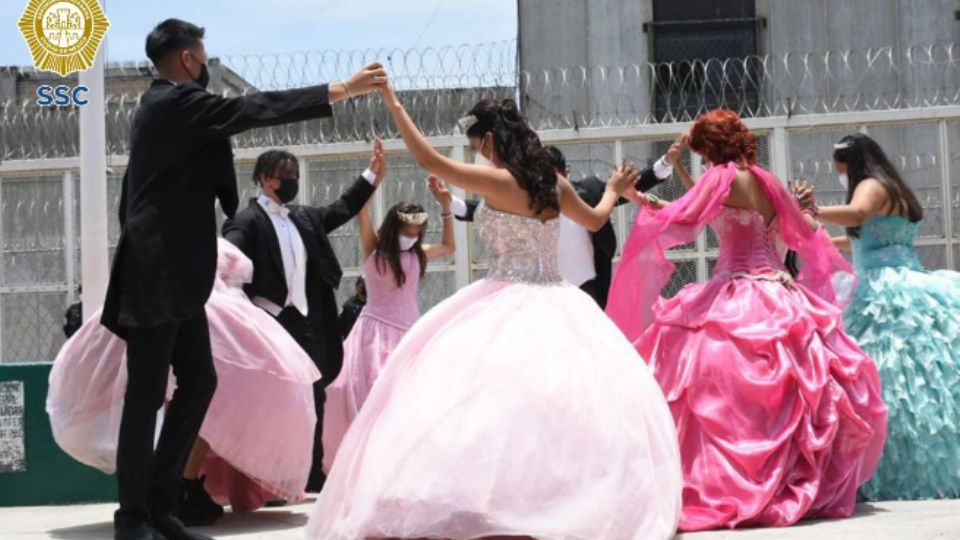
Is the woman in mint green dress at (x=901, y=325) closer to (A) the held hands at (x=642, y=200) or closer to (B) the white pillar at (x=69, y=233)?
(A) the held hands at (x=642, y=200)

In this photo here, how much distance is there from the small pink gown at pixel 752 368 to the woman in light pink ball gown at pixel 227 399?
1574 mm

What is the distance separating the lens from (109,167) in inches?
404

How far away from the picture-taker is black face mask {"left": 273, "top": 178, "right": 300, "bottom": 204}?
805 cm

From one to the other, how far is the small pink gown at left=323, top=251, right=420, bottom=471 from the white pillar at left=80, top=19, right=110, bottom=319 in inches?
64.2

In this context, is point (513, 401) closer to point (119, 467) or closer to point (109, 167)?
point (119, 467)

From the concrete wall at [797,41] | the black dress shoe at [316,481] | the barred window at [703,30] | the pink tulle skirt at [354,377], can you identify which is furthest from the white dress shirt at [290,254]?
the barred window at [703,30]

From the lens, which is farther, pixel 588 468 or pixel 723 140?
pixel 723 140

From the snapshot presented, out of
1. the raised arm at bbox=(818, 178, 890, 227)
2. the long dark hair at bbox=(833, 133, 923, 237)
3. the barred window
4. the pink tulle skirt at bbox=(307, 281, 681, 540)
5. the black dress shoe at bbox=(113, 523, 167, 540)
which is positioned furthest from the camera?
the barred window

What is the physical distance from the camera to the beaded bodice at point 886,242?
7898mm

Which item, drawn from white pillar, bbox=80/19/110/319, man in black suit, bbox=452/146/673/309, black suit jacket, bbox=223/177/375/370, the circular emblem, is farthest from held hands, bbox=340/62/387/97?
man in black suit, bbox=452/146/673/309

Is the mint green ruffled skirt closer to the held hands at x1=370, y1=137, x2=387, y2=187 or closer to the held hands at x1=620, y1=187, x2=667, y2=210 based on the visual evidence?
the held hands at x1=620, y1=187, x2=667, y2=210

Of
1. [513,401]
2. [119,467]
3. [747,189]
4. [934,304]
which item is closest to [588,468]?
[513,401]

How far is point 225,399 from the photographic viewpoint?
6859 millimetres

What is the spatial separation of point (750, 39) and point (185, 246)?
12918 mm
